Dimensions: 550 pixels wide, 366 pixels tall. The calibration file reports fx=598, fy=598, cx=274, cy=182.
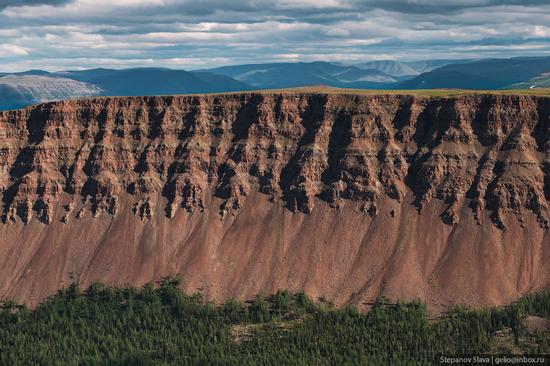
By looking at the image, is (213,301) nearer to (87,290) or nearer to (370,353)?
(87,290)

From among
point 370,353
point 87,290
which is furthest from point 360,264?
point 87,290

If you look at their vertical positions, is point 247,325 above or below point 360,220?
below

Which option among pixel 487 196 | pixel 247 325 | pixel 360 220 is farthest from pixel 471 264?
pixel 247 325

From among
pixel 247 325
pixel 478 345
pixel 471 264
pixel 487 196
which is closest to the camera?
pixel 478 345

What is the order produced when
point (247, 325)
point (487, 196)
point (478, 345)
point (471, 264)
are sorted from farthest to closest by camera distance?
point (487, 196), point (471, 264), point (247, 325), point (478, 345)

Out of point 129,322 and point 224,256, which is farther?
point 224,256

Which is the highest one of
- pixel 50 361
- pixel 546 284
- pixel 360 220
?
pixel 360 220
